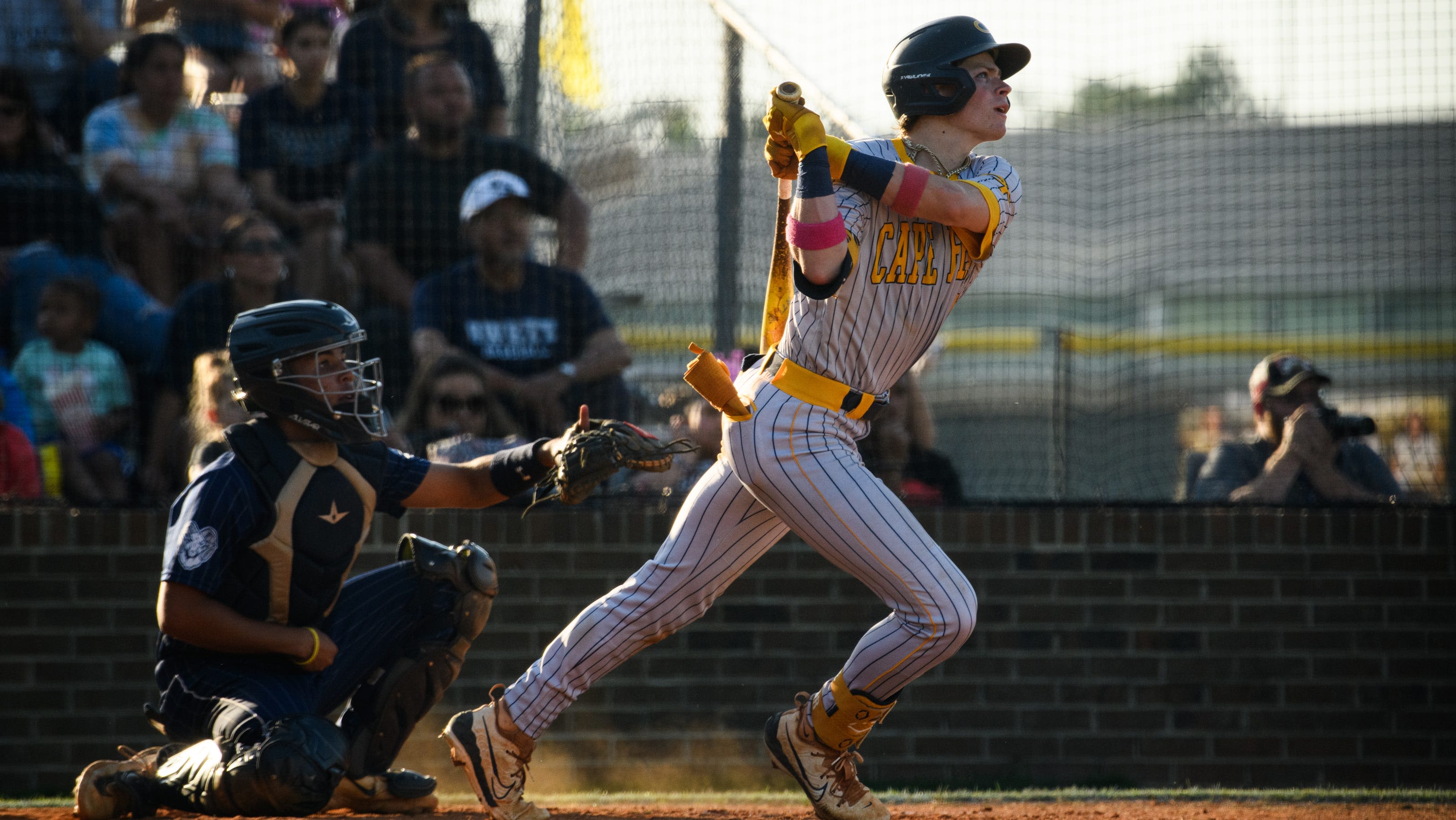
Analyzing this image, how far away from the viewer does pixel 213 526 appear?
379 centimetres

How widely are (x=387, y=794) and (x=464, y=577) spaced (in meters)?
0.67

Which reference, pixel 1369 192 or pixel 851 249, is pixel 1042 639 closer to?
pixel 1369 192

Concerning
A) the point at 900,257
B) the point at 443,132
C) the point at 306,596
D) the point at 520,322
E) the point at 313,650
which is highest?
the point at 443,132

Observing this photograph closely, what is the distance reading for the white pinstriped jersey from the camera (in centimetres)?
351

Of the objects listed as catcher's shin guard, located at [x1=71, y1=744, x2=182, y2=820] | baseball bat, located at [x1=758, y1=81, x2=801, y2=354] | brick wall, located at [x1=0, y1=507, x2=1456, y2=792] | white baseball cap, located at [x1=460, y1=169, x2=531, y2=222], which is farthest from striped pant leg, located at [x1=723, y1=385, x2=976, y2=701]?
white baseball cap, located at [x1=460, y1=169, x2=531, y2=222]

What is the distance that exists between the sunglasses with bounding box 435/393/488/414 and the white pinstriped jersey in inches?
101

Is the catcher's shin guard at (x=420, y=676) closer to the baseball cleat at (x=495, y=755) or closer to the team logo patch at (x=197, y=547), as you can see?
the baseball cleat at (x=495, y=755)

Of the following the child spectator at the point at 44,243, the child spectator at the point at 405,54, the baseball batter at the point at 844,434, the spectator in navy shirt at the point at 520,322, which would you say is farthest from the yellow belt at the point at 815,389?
the child spectator at the point at 405,54

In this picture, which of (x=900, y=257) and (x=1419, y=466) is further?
(x=1419, y=466)

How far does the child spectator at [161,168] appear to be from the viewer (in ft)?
22.9

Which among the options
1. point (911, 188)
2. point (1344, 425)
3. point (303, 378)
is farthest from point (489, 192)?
point (1344, 425)

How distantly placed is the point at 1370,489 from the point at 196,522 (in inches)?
183

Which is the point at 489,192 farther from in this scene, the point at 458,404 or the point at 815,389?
the point at 815,389

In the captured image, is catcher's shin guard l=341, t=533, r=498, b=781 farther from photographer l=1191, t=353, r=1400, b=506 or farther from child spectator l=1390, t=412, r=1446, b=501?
child spectator l=1390, t=412, r=1446, b=501
